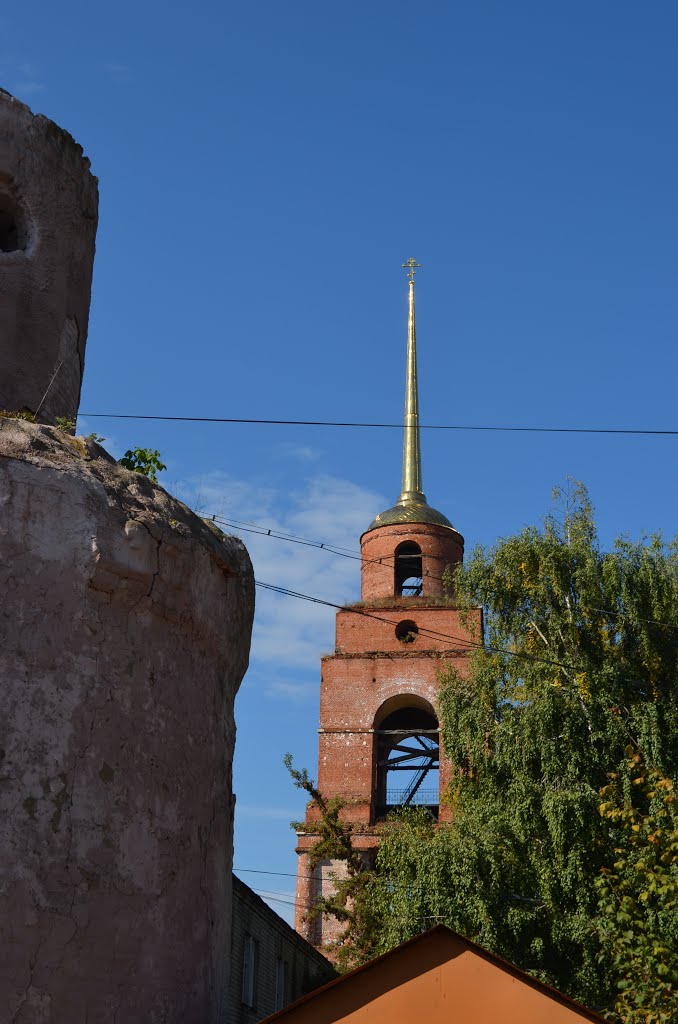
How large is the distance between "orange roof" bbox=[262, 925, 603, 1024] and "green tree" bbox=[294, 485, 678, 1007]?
39.6 ft

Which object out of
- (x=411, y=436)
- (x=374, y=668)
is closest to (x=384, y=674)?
(x=374, y=668)

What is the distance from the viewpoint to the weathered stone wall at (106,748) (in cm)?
416

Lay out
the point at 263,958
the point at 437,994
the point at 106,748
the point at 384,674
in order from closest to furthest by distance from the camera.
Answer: the point at 106,748, the point at 437,994, the point at 263,958, the point at 384,674

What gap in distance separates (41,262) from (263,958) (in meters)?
12.5

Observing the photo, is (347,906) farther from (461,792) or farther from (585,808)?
(585,808)

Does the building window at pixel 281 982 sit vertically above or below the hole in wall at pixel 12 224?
below

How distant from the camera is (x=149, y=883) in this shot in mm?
4562

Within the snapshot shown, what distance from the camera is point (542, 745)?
1833 cm

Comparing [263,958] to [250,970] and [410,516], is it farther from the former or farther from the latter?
[410,516]

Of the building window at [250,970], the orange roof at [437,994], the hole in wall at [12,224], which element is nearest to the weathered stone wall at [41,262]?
the hole in wall at [12,224]

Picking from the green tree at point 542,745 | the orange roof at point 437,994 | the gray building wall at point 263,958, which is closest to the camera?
the orange roof at point 437,994

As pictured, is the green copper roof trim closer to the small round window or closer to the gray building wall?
the small round window

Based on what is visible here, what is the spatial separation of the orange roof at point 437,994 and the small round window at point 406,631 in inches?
946

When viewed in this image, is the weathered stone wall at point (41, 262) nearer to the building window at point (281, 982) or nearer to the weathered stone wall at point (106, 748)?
the weathered stone wall at point (106, 748)
